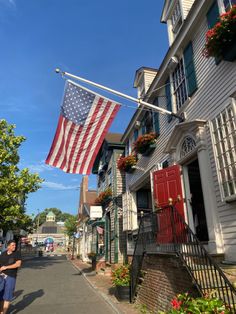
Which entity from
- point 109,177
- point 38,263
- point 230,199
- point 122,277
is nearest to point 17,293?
point 122,277

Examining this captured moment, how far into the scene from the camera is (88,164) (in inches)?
374

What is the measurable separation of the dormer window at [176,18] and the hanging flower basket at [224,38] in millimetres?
4339

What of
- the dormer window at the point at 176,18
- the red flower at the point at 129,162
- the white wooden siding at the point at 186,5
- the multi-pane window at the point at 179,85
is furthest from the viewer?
the red flower at the point at 129,162

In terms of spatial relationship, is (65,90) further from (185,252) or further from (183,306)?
(183,306)

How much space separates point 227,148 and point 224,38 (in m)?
2.49

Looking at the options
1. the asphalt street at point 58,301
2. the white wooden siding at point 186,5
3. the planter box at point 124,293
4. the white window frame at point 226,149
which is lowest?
the asphalt street at point 58,301

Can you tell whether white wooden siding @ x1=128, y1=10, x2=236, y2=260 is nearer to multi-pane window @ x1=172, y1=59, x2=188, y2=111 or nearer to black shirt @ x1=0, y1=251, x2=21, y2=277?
multi-pane window @ x1=172, y1=59, x2=188, y2=111

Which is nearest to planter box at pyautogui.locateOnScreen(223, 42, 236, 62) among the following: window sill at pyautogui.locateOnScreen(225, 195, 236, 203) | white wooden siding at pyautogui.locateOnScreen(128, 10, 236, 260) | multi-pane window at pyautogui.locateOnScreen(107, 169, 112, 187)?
white wooden siding at pyautogui.locateOnScreen(128, 10, 236, 260)

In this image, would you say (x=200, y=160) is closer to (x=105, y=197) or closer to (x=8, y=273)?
(x=8, y=273)

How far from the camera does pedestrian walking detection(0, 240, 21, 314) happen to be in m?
6.47

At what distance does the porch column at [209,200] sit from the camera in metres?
6.46

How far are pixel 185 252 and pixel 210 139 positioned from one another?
301 centimetres

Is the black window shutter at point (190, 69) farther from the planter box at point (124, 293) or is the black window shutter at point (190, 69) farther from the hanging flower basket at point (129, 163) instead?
the planter box at point (124, 293)

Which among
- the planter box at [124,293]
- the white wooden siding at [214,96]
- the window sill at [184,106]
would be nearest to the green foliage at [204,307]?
the white wooden siding at [214,96]
